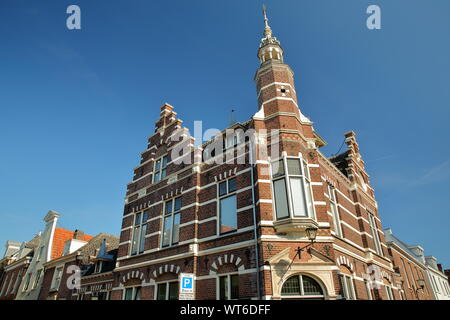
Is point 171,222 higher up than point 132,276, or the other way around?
point 171,222

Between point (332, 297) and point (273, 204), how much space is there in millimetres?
3967

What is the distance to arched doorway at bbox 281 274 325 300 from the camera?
1062 centimetres

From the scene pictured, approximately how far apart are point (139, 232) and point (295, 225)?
1109 centimetres

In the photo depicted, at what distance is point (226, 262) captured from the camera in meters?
12.5

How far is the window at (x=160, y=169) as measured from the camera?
19.0m

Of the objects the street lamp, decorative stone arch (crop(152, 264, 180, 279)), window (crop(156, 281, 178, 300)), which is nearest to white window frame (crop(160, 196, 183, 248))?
decorative stone arch (crop(152, 264, 180, 279))

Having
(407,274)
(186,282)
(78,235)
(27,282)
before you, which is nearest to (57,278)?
(78,235)

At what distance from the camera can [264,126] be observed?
1420 cm

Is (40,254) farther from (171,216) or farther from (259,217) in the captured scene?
(259,217)

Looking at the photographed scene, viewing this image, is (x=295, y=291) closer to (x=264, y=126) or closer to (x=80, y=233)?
(x=264, y=126)

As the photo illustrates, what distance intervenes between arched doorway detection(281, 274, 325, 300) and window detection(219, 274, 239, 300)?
213 cm
